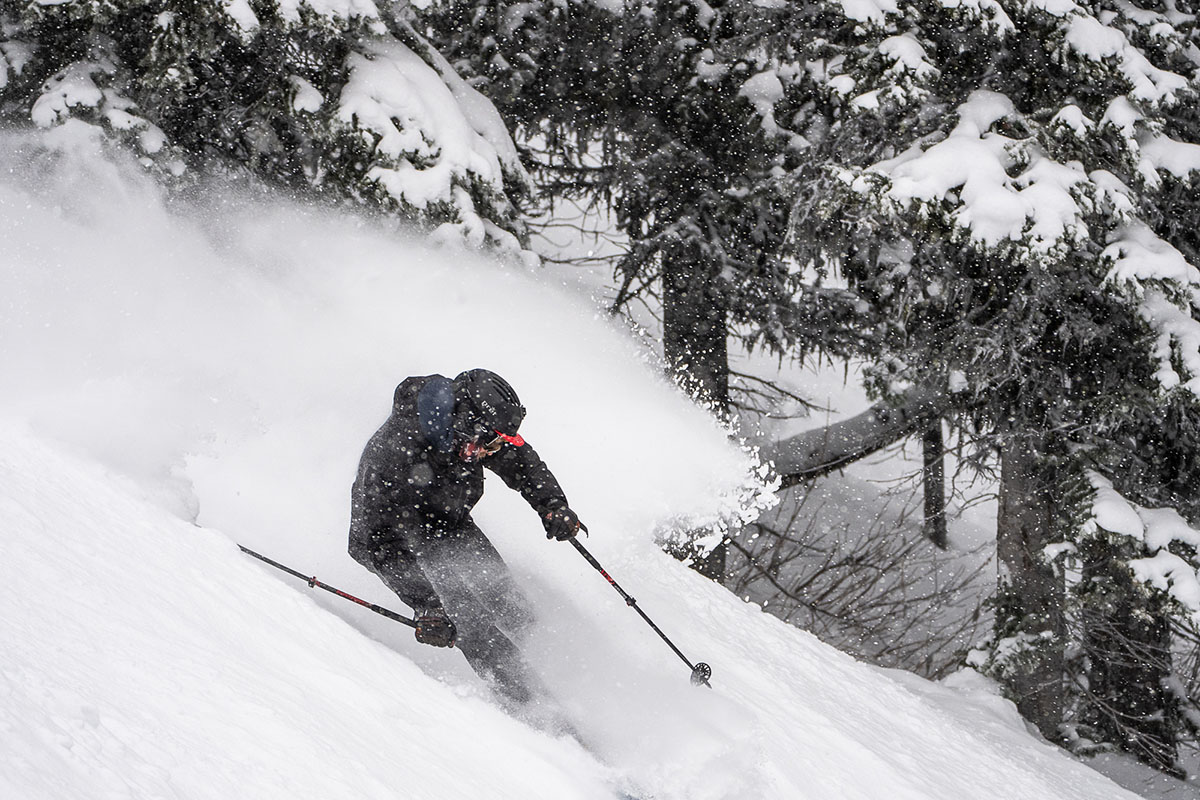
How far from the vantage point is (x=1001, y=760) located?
6449mm

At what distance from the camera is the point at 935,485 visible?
14336 millimetres

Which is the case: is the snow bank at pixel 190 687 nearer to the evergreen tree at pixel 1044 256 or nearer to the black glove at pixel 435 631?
the black glove at pixel 435 631

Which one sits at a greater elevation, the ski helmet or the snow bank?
the ski helmet

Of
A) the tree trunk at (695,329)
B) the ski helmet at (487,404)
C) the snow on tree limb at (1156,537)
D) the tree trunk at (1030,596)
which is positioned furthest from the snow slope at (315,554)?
the snow on tree limb at (1156,537)

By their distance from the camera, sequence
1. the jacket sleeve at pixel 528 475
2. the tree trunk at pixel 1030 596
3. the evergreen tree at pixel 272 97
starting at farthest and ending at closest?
the tree trunk at pixel 1030 596 → the evergreen tree at pixel 272 97 → the jacket sleeve at pixel 528 475

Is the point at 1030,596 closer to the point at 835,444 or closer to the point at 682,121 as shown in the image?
the point at 835,444

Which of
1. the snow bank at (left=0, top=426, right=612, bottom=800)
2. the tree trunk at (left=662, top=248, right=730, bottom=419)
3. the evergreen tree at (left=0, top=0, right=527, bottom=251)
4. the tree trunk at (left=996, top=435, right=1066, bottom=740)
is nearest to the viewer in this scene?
the snow bank at (left=0, top=426, right=612, bottom=800)

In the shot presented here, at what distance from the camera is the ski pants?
4766mm

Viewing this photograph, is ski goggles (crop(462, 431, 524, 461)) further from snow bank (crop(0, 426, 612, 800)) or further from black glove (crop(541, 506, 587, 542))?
snow bank (crop(0, 426, 612, 800))

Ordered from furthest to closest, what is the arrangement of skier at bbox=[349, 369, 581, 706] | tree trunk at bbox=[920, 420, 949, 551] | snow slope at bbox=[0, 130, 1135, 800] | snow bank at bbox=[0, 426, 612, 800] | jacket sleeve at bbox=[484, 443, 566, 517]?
tree trunk at bbox=[920, 420, 949, 551] → jacket sleeve at bbox=[484, 443, 566, 517] → skier at bbox=[349, 369, 581, 706] → snow slope at bbox=[0, 130, 1135, 800] → snow bank at bbox=[0, 426, 612, 800]

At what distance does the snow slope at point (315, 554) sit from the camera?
3.18m

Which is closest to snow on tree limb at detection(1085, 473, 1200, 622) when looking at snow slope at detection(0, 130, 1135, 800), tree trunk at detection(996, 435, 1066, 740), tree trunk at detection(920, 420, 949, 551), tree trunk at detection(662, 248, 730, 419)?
tree trunk at detection(996, 435, 1066, 740)

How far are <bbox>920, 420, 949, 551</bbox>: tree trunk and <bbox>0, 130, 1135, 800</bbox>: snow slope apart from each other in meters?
2.97

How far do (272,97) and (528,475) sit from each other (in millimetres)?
4272
